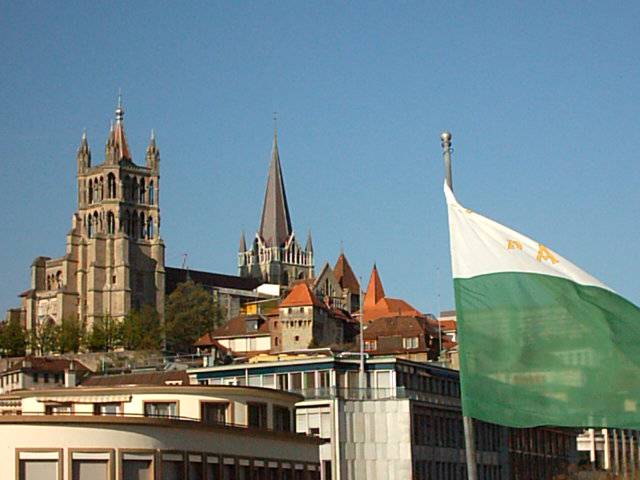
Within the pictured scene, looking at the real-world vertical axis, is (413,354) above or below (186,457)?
above

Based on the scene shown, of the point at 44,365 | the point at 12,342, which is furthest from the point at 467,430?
the point at 12,342

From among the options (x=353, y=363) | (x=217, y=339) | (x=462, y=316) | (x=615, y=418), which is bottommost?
(x=615, y=418)

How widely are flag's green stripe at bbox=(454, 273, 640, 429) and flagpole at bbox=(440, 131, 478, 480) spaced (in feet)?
0.69

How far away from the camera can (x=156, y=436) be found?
136ft

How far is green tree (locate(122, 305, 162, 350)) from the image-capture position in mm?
184500

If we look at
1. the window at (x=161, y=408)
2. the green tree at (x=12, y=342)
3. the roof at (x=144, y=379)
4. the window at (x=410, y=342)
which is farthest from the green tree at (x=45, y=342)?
the window at (x=161, y=408)

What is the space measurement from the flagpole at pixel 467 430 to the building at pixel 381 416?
61.6 m

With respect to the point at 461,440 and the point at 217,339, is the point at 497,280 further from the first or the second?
the point at 217,339

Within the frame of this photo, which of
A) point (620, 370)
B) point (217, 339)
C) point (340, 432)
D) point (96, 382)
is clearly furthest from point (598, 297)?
point (217, 339)

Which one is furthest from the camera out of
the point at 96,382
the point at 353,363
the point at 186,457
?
the point at 96,382

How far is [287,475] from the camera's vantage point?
4866cm

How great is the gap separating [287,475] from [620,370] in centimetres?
3463

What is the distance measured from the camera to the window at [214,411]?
47750 mm

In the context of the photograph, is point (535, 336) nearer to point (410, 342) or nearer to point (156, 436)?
point (156, 436)
